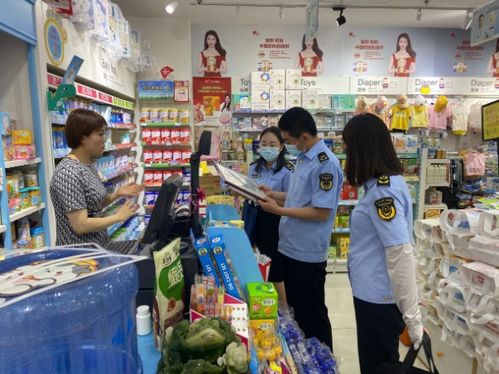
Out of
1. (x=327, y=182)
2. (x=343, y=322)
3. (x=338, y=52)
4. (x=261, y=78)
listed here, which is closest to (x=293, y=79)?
(x=261, y=78)

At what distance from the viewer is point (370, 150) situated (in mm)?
1780

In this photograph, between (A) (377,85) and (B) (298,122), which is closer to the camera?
(B) (298,122)

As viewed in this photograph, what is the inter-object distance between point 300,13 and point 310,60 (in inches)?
36.6

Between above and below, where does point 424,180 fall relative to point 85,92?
below

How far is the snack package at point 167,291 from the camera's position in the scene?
1143 millimetres

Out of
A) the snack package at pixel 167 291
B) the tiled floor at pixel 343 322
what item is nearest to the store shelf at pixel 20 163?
the snack package at pixel 167 291

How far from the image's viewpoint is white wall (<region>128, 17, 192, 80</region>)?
6102 mm

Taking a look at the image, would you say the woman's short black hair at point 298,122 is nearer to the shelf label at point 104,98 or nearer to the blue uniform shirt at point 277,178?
the blue uniform shirt at point 277,178

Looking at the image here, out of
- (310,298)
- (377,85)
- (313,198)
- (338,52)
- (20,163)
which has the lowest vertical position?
(310,298)

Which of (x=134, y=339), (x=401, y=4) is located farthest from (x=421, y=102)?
(x=134, y=339)

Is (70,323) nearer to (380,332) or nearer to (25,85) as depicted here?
(380,332)

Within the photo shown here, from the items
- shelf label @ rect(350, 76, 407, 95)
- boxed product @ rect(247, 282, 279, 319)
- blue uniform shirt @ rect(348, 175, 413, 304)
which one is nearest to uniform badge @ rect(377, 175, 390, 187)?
blue uniform shirt @ rect(348, 175, 413, 304)

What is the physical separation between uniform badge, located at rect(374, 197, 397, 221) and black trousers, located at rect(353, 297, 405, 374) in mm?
468

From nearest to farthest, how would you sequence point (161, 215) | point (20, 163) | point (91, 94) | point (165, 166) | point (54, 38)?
point (161, 215), point (20, 163), point (54, 38), point (91, 94), point (165, 166)
